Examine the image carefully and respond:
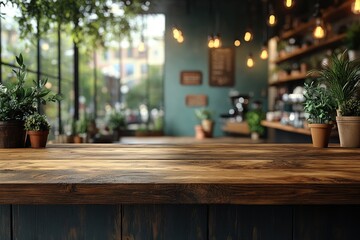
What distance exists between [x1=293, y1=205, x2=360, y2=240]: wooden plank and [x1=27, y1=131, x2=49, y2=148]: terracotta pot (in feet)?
4.91

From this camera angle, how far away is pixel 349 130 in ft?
7.47

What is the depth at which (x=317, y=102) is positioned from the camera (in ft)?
7.56

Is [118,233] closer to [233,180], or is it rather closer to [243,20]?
[233,180]

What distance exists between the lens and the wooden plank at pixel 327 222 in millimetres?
1660

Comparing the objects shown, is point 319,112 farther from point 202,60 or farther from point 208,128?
point 202,60

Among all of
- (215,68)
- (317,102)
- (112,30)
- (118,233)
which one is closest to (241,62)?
(215,68)

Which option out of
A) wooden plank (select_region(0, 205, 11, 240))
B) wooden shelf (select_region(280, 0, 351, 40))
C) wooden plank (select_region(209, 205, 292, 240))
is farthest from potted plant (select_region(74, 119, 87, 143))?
wooden shelf (select_region(280, 0, 351, 40))

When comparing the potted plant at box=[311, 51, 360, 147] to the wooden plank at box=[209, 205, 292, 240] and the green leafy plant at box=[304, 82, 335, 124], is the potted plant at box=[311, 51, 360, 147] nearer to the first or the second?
the green leafy plant at box=[304, 82, 335, 124]

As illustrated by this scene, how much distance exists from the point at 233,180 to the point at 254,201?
0.10 m

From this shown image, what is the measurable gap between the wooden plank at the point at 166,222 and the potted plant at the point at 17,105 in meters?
1.03

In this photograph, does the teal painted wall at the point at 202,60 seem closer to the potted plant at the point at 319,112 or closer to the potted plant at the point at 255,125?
the potted plant at the point at 255,125

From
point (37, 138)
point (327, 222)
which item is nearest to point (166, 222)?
point (327, 222)

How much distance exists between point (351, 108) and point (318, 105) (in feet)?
0.60

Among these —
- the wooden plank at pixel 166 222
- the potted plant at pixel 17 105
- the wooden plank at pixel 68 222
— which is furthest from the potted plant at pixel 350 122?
the potted plant at pixel 17 105
